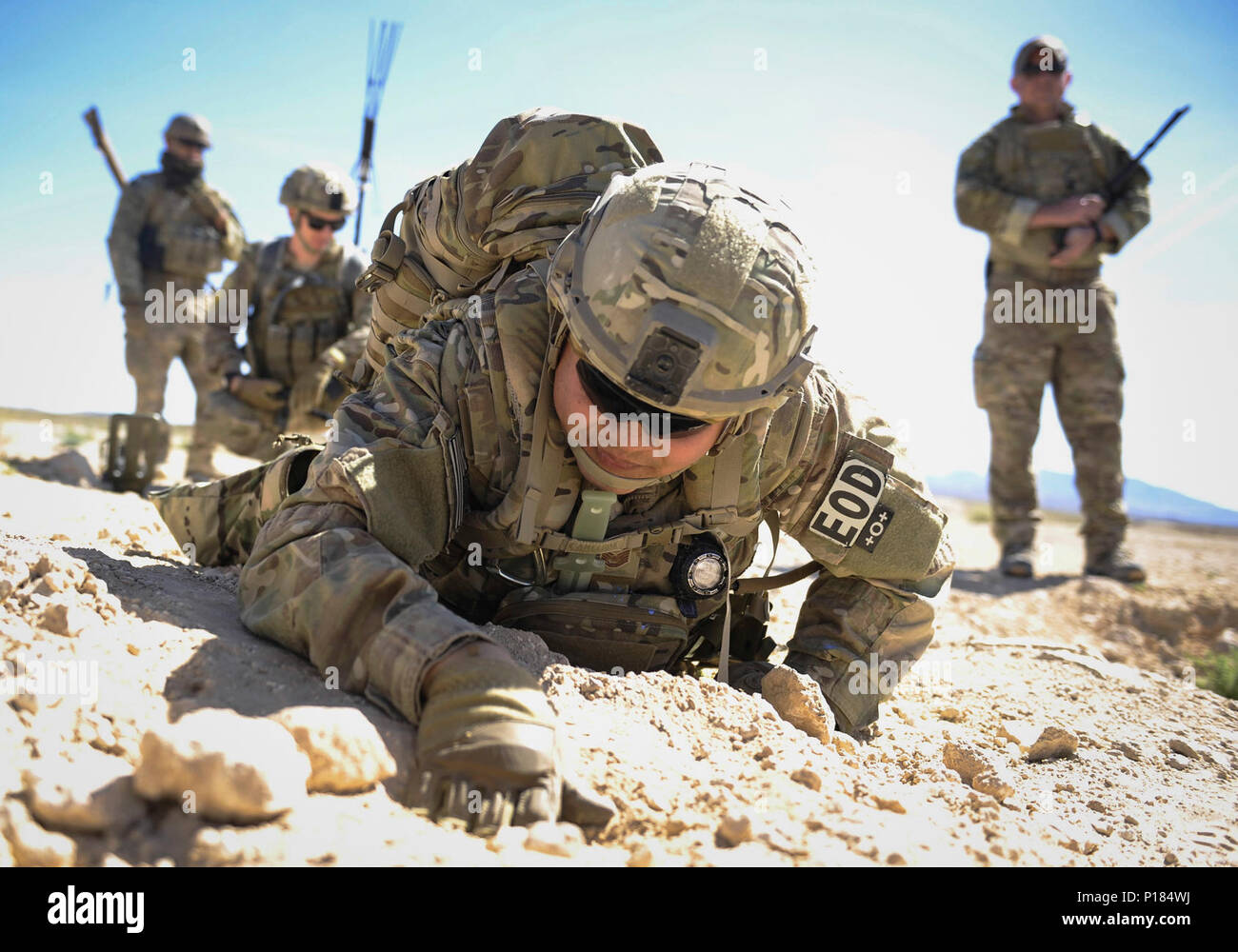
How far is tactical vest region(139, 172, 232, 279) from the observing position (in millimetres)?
9406

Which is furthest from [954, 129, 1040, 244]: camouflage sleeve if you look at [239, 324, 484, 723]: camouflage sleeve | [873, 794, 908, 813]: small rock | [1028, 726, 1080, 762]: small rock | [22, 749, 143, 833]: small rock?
[22, 749, 143, 833]: small rock

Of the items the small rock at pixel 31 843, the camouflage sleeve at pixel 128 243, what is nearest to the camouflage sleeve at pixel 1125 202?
the small rock at pixel 31 843

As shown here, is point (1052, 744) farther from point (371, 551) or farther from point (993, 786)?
point (371, 551)

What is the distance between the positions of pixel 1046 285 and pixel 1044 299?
106 mm

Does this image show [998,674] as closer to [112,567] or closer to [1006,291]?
[112,567]

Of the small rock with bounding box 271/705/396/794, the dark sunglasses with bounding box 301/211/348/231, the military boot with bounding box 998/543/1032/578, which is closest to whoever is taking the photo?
the small rock with bounding box 271/705/396/794

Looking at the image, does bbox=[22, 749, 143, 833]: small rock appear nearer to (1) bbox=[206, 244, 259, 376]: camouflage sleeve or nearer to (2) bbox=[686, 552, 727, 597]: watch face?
(2) bbox=[686, 552, 727, 597]: watch face

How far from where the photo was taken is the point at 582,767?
6.48ft

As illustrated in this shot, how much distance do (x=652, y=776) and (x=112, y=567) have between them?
5.52 ft

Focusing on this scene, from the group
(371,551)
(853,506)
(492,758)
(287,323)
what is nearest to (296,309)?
(287,323)

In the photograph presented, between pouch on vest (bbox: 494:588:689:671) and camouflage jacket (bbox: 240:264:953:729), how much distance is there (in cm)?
3

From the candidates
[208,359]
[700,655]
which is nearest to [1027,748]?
[700,655]

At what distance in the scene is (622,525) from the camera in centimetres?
289

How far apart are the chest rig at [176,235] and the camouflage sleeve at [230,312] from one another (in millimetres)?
1457
